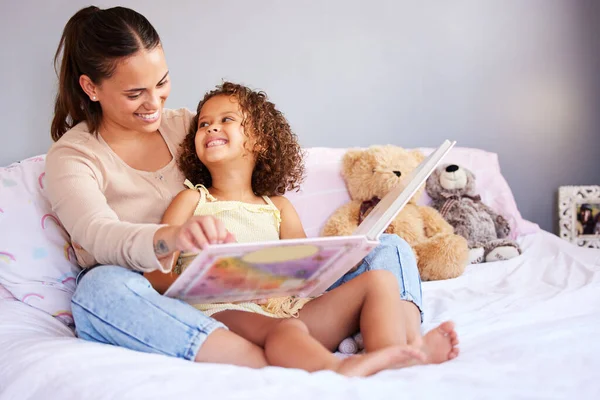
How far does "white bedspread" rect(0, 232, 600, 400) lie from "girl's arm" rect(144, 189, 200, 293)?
163 millimetres

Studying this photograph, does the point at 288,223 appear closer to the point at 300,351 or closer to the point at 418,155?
the point at 300,351

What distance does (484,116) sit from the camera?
2547 millimetres

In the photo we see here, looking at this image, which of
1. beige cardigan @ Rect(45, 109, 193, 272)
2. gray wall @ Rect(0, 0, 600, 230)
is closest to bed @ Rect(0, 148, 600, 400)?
beige cardigan @ Rect(45, 109, 193, 272)

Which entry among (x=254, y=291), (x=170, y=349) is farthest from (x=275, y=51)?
(x=170, y=349)

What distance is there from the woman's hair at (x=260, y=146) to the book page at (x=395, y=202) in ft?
1.31

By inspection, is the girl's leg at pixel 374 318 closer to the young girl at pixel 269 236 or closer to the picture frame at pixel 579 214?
the young girl at pixel 269 236

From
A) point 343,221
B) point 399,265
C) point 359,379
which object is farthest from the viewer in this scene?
point 343,221

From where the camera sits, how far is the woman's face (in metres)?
1.26

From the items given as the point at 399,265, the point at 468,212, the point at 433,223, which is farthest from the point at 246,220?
the point at 468,212

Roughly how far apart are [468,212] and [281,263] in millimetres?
1175

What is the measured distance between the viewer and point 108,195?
1.31 m

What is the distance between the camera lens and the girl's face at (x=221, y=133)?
137 centimetres

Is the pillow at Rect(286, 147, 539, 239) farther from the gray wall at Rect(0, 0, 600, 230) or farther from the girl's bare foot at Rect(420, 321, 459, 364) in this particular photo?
the girl's bare foot at Rect(420, 321, 459, 364)

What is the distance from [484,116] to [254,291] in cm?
174
